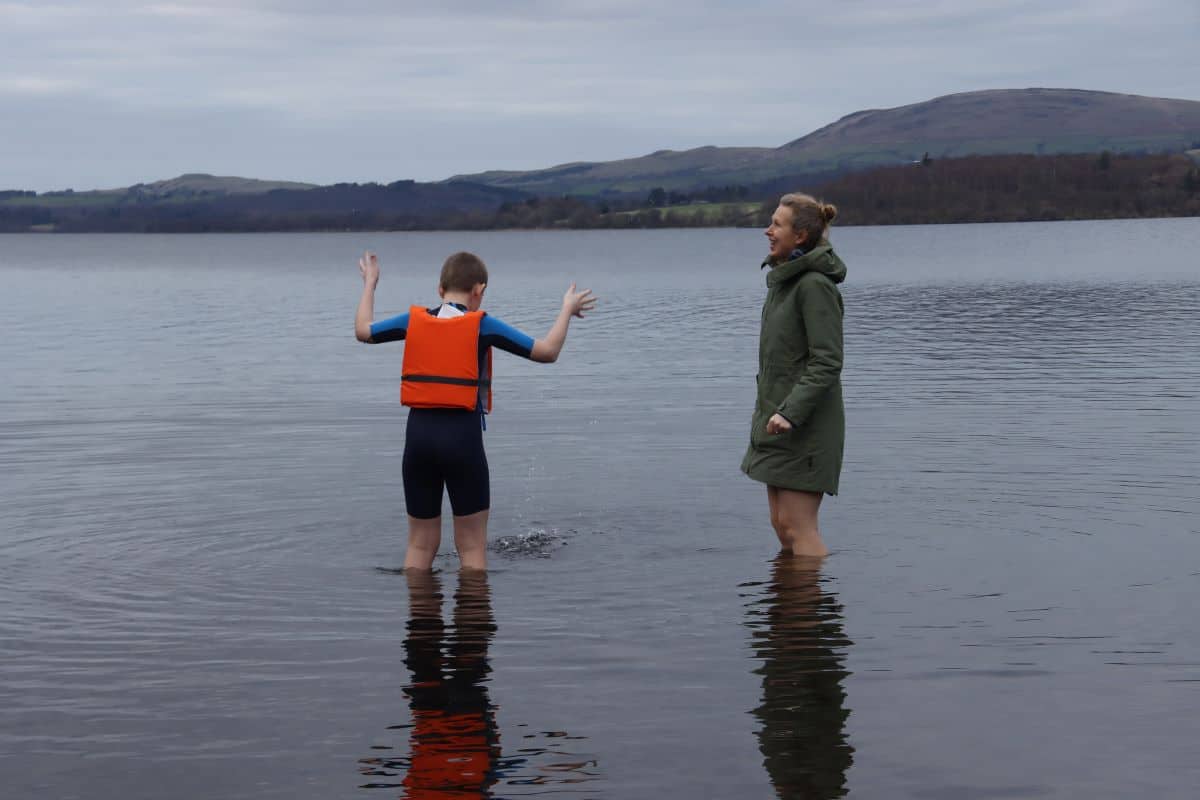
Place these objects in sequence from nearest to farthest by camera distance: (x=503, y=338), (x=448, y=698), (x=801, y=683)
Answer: (x=448, y=698) → (x=801, y=683) → (x=503, y=338)

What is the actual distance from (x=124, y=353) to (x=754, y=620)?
26.0 meters

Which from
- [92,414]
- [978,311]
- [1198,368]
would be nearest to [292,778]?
[92,414]

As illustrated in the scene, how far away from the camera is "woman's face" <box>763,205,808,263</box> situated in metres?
8.88

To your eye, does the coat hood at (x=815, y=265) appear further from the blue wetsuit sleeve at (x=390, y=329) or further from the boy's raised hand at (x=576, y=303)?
the blue wetsuit sleeve at (x=390, y=329)

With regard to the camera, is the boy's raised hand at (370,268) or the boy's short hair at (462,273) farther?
the boy's raised hand at (370,268)

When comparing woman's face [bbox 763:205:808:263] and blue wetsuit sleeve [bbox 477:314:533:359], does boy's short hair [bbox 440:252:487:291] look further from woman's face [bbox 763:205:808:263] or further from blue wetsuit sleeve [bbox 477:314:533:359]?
woman's face [bbox 763:205:808:263]

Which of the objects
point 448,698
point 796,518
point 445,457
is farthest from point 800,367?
point 448,698

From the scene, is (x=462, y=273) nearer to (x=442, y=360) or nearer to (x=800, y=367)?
(x=442, y=360)

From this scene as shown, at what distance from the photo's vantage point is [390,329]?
8.84m

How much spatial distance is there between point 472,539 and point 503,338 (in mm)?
1644

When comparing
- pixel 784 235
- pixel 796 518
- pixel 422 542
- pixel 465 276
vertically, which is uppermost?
pixel 784 235

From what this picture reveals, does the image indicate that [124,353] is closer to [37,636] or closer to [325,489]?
[325,489]

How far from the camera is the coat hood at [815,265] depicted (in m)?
8.84

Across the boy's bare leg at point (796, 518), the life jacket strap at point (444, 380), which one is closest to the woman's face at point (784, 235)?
the boy's bare leg at point (796, 518)
